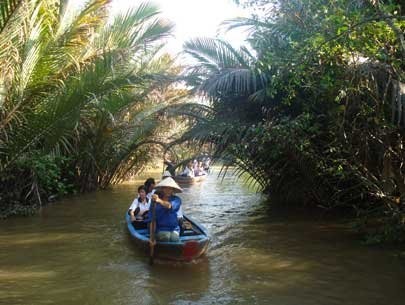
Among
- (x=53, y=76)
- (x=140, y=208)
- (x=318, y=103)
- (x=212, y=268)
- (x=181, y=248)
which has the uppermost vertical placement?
(x=53, y=76)

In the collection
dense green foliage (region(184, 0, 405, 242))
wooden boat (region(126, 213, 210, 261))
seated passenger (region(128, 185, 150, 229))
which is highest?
dense green foliage (region(184, 0, 405, 242))

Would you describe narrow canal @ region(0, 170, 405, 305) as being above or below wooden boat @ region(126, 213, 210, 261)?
below

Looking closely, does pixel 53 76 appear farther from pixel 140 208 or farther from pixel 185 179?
pixel 185 179

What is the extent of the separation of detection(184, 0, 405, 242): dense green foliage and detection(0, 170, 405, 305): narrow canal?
4.00ft

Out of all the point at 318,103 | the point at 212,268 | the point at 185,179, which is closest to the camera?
the point at 212,268

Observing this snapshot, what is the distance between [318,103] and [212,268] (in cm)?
440

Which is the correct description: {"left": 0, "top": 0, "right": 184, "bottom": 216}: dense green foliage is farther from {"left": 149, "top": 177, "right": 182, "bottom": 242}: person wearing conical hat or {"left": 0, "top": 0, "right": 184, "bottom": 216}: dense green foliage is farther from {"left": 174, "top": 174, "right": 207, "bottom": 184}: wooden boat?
{"left": 174, "top": 174, "right": 207, "bottom": 184}: wooden boat

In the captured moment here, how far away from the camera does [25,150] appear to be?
1144 cm

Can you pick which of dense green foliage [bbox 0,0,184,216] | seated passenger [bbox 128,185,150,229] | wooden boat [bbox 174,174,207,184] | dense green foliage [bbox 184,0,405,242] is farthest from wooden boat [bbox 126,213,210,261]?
wooden boat [bbox 174,174,207,184]

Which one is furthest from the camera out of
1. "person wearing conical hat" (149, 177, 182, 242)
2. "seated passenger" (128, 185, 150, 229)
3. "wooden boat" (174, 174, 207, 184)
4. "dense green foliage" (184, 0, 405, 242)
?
"wooden boat" (174, 174, 207, 184)

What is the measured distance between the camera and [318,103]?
1014 cm

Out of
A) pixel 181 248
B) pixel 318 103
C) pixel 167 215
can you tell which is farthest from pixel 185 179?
pixel 181 248

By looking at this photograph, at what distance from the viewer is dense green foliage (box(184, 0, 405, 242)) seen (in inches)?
279

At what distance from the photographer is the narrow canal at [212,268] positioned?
6.30 m
